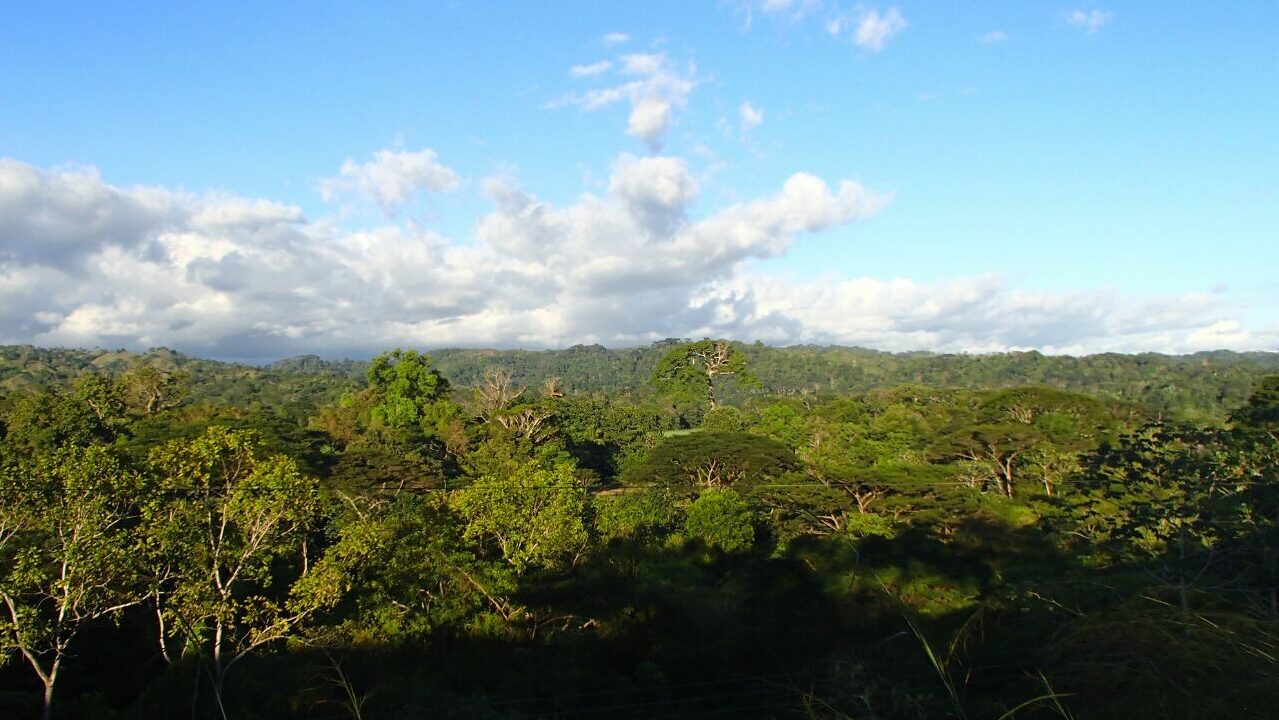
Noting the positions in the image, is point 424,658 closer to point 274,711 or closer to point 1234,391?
point 274,711

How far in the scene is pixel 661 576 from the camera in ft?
63.2

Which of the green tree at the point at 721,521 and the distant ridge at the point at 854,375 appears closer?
the green tree at the point at 721,521

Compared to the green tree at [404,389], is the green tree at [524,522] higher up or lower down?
lower down

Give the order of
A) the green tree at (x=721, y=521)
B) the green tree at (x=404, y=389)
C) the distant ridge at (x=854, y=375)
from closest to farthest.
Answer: the green tree at (x=721, y=521), the green tree at (x=404, y=389), the distant ridge at (x=854, y=375)

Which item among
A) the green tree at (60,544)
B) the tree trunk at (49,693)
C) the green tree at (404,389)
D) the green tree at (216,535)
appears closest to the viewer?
the green tree at (60,544)

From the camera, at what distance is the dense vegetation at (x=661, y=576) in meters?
2.70

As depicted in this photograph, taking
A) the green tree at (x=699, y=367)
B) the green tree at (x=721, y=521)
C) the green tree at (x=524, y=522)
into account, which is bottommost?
the green tree at (x=721, y=521)

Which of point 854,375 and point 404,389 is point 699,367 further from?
point 854,375

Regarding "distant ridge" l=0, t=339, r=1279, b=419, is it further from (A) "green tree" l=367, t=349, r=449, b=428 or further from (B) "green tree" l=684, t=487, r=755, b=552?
(B) "green tree" l=684, t=487, r=755, b=552

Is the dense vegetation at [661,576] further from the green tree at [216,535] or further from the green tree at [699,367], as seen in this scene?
the green tree at [699,367]

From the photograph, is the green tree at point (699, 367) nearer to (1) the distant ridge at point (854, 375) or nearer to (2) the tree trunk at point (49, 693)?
(2) the tree trunk at point (49, 693)

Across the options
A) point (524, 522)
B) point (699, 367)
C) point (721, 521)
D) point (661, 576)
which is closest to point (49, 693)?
point (524, 522)

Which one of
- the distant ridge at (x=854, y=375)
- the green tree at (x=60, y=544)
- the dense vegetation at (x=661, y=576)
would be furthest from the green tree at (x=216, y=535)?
the distant ridge at (x=854, y=375)

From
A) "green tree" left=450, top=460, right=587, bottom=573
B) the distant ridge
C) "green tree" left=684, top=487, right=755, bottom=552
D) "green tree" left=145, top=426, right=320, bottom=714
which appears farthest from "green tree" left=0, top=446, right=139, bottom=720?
the distant ridge
